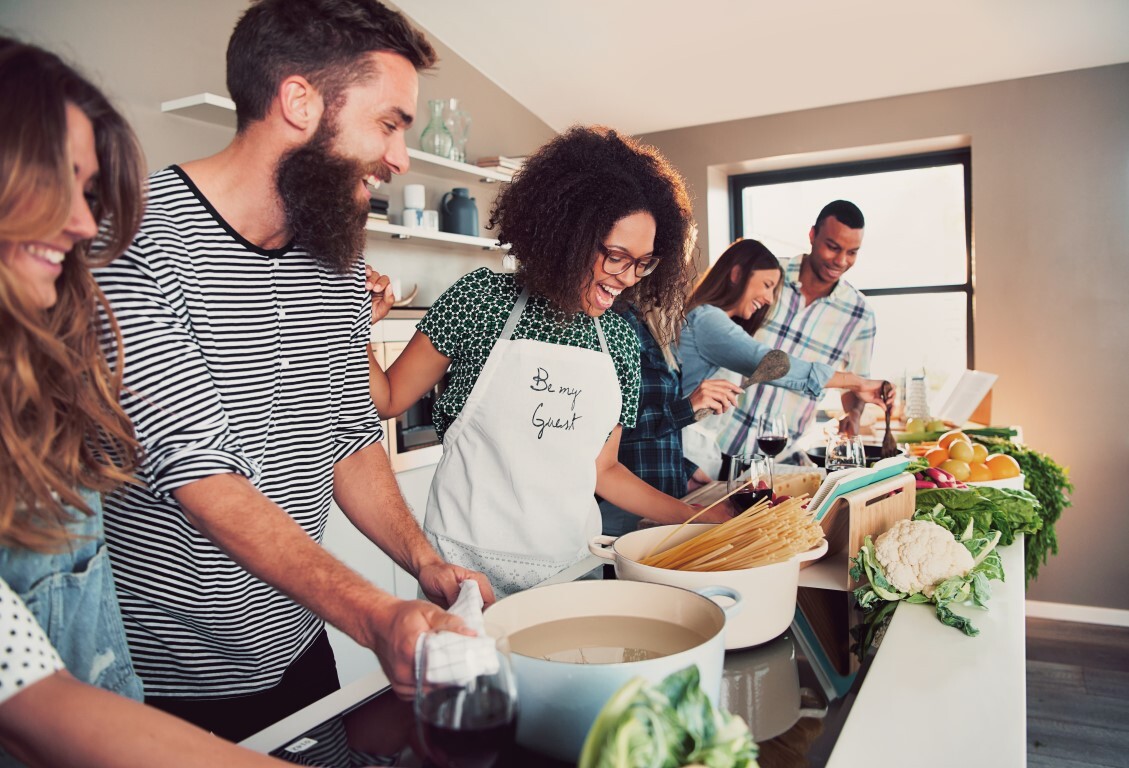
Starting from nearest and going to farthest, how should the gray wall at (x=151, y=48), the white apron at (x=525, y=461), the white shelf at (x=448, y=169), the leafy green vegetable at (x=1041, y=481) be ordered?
the white apron at (x=525, y=461) → the gray wall at (x=151, y=48) → the leafy green vegetable at (x=1041, y=481) → the white shelf at (x=448, y=169)

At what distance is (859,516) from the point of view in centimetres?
134

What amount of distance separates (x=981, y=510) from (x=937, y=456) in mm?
804

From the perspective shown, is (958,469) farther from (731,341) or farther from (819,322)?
(819,322)

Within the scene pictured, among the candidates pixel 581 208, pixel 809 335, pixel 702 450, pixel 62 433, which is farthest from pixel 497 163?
pixel 62 433

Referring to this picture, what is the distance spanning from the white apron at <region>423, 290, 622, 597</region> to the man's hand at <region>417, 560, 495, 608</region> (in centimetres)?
55

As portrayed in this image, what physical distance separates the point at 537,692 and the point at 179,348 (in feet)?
1.86

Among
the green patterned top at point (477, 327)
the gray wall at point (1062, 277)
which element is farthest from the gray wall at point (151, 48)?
the gray wall at point (1062, 277)

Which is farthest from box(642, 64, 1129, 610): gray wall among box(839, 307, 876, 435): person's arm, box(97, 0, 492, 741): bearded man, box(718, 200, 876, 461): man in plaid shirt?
box(97, 0, 492, 741): bearded man

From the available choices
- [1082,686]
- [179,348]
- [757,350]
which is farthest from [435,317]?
[1082,686]

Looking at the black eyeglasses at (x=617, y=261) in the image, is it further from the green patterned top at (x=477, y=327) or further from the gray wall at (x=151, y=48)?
the gray wall at (x=151, y=48)

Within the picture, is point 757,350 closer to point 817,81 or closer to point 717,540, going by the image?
point 717,540

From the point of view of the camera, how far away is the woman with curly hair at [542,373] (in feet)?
5.48

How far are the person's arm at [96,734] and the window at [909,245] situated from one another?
462cm

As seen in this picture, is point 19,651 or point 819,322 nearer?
point 19,651
